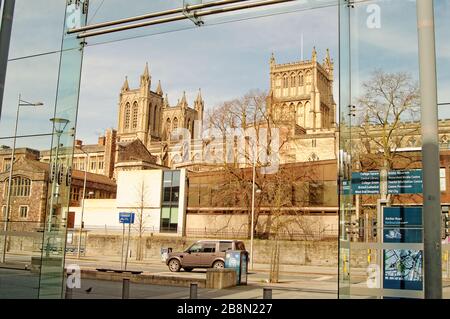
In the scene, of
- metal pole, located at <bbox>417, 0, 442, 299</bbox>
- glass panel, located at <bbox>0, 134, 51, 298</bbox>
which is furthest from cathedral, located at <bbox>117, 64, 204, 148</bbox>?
metal pole, located at <bbox>417, 0, 442, 299</bbox>

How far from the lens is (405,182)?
8273 mm

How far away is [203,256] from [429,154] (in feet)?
71.7

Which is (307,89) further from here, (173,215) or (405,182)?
(405,182)

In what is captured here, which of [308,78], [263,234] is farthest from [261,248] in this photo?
[308,78]

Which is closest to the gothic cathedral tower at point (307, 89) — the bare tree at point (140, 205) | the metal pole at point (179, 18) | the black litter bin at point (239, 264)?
the bare tree at point (140, 205)

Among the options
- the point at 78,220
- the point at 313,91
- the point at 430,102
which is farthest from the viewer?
the point at 313,91

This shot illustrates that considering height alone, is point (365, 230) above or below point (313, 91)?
below

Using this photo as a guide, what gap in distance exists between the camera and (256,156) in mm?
43594

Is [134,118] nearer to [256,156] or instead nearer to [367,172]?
[256,156]

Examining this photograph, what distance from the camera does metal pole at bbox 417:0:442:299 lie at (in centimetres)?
609

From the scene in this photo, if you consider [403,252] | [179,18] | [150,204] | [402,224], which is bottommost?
[403,252]

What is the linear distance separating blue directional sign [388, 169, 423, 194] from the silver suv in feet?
62.8

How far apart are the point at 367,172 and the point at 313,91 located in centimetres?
11961
